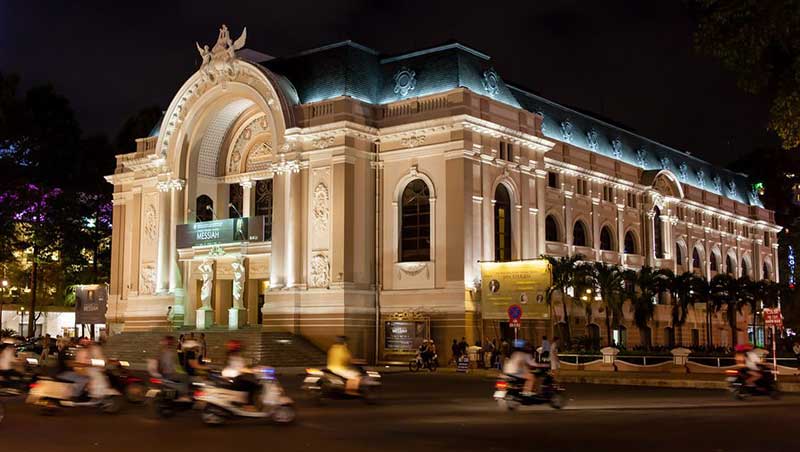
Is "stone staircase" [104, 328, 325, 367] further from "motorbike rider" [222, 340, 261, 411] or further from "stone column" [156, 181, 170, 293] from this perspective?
"motorbike rider" [222, 340, 261, 411]

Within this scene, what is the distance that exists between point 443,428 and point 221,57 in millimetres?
38797

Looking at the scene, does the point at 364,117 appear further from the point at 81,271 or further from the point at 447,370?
the point at 81,271

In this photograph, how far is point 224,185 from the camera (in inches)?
2277

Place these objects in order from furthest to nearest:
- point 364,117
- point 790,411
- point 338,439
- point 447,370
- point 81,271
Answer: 1. point 81,271
2. point 364,117
3. point 447,370
4. point 790,411
5. point 338,439

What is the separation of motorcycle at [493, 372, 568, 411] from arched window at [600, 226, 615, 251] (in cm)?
4004

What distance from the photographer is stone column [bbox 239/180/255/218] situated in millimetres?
56094

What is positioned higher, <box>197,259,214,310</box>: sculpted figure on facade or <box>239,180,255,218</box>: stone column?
<box>239,180,255,218</box>: stone column

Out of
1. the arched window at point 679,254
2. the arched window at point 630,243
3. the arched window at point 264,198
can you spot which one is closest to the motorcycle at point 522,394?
the arched window at point 264,198

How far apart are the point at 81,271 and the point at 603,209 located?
39465 mm

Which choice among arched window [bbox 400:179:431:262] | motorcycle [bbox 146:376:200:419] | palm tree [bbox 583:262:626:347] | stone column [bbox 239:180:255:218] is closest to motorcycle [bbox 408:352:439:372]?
arched window [bbox 400:179:431:262]

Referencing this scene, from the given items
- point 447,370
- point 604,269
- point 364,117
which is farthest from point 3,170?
point 604,269

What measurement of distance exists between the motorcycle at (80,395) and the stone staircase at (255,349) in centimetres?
2096

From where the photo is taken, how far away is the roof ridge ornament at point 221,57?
52.5 metres

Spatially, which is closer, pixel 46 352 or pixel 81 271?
pixel 46 352
